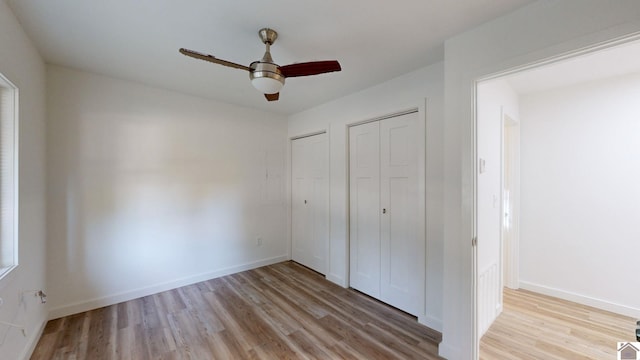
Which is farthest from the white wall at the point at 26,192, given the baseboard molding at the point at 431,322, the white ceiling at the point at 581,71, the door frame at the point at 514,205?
the door frame at the point at 514,205

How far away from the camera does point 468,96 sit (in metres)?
1.77

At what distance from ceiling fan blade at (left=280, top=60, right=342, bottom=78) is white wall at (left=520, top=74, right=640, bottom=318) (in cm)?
277

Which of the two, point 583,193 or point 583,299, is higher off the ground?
point 583,193

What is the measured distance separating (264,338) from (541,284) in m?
3.18

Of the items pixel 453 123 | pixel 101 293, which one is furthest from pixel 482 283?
pixel 101 293

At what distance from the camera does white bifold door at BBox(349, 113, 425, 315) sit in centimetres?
248

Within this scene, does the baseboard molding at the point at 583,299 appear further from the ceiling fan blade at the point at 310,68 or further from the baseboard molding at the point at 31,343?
the baseboard molding at the point at 31,343

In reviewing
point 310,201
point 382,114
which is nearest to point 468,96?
point 382,114

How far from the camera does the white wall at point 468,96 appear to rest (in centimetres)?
141

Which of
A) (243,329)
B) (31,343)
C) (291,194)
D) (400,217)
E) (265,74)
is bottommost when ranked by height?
(243,329)

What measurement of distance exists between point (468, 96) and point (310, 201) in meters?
2.50

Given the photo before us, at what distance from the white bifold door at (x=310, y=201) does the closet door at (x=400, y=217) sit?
0.93 meters

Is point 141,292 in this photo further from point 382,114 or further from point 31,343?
point 382,114

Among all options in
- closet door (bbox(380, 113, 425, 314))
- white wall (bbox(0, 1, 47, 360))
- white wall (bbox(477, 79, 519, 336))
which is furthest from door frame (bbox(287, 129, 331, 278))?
white wall (bbox(0, 1, 47, 360))
